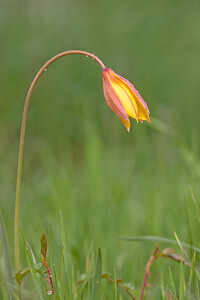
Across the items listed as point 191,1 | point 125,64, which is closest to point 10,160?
point 125,64

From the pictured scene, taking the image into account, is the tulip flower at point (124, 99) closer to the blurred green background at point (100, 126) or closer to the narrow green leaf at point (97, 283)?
the narrow green leaf at point (97, 283)

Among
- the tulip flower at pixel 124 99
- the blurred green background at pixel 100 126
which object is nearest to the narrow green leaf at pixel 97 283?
the tulip flower at pixel 124 99

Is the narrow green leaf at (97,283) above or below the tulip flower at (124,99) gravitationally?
below

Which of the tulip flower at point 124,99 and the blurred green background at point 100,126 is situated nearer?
the tulip flower at point 124,99

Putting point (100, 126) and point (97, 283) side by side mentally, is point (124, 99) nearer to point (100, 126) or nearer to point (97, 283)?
point (97, 283)
